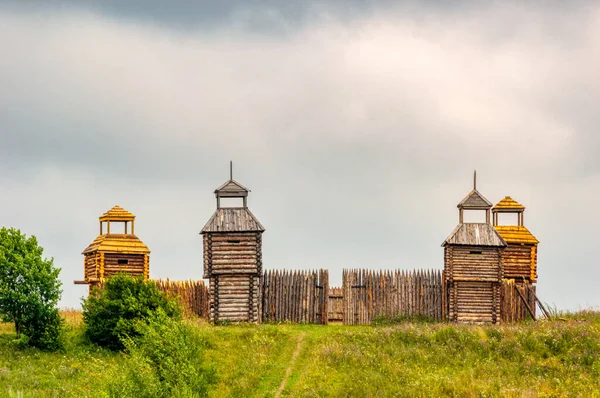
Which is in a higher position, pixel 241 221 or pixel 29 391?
pixel 241 221

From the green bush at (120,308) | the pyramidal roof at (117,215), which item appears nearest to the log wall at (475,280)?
→ the green bush at (120,308)

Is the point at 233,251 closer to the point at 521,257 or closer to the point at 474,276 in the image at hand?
the point at 474,276

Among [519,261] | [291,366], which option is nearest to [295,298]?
[291,366]

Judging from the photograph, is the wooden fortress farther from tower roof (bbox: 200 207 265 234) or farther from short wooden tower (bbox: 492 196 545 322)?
short wooden tower (bbox: 492 196 545 322)

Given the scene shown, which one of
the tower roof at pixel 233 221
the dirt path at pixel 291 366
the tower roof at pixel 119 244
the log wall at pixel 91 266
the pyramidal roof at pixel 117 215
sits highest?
the pyramidal roof at pixel 117 215

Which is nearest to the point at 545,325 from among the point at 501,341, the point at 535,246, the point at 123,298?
the point at 501,341

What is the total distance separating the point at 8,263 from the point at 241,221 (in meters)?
11.3

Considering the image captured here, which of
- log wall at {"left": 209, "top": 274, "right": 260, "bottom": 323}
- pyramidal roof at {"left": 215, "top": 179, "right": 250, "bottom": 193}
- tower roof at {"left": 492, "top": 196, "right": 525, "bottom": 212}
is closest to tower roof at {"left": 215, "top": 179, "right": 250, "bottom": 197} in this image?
pyramidal roof at {"left": 215, "top": 179, "right": 250, "bottom": 193}

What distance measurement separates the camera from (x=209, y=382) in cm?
3375

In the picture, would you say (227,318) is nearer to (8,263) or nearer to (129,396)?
(8,263)

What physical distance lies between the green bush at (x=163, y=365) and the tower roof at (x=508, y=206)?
72.2 ft

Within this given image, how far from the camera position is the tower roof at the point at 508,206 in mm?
52750

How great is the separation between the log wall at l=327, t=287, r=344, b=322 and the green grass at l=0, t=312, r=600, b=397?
273cm

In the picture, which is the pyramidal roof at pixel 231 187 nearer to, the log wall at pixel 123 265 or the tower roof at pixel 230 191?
the tower roof at pixel 230 191
